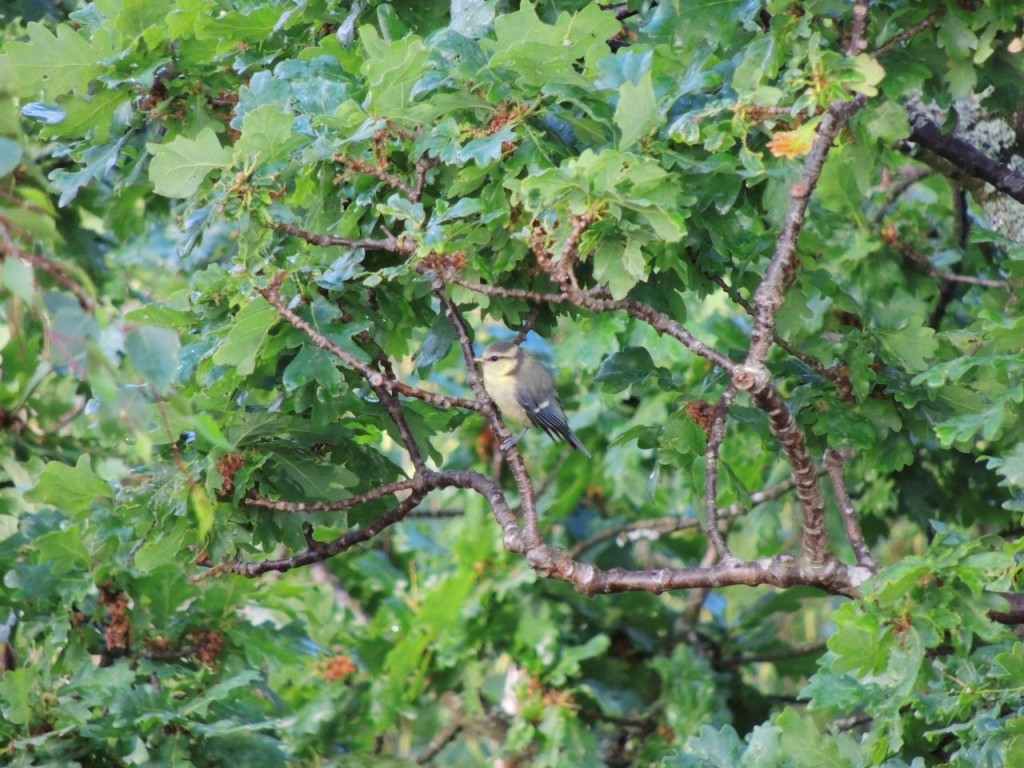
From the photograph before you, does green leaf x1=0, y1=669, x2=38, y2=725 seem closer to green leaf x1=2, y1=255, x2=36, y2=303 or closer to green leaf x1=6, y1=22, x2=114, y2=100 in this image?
green leaf x1=6, y1=22, x2=114, y2=100

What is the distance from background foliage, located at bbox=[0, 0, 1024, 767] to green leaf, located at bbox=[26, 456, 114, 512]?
0.4 inches

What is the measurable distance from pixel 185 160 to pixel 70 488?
0.95 meters

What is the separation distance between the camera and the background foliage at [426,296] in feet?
8.71

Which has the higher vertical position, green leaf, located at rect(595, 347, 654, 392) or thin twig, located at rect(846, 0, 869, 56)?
thin twig, located at rect(846, 0, 869, 56)

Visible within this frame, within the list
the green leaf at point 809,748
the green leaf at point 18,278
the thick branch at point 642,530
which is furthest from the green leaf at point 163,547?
the thick branch at point 642,530

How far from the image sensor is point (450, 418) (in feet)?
11.8

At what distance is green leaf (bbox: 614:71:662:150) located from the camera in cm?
259

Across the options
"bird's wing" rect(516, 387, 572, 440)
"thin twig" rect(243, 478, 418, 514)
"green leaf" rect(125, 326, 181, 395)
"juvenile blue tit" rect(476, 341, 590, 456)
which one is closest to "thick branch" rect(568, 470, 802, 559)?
"juvenile blue tit" rect(476, 341, 590, 456)

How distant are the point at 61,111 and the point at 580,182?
5.52 feet

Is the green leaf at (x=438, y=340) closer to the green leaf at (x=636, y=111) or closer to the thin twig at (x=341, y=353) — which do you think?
the thin twig at (x=341, y=353)

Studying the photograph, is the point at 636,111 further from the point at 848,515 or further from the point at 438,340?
the point at 848,515

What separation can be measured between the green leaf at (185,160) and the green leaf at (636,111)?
0.89 meters

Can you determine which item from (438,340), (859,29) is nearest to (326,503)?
(438,340)

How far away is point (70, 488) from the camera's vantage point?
331cm
